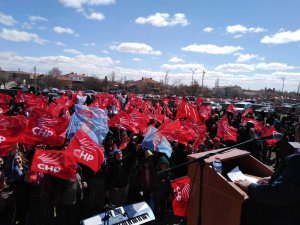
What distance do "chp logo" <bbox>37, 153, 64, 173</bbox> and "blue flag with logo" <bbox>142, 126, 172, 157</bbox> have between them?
9.77 ft

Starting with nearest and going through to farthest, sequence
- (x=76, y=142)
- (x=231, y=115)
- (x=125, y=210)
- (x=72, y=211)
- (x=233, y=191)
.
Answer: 1. (x=233, y=191)
2. (x=125, y=210)
3. (x=76, y=142)
4. (x=72, y=211)
5. (x=231, y=115)

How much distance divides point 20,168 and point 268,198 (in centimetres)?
516

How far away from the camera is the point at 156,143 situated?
26.3 ft

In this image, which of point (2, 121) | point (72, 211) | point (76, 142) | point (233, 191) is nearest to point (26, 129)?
point (2, 121)

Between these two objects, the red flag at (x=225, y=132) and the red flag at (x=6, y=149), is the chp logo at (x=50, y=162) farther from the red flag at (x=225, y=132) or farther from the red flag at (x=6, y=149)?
the red flag at (x=225, y=132)

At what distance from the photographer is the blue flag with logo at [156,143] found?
7.95 m

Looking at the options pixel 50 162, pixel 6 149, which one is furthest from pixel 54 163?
pixel 6 149

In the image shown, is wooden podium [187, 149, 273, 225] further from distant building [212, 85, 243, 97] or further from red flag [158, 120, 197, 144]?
distant building [212, 85, 243, 97]

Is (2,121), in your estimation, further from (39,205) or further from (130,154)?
(130,154)

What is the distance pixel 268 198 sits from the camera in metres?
2.35

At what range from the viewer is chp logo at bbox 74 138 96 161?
226 inches

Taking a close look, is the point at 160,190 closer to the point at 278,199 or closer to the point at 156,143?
the point at 156,143

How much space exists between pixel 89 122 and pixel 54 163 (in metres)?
3.65

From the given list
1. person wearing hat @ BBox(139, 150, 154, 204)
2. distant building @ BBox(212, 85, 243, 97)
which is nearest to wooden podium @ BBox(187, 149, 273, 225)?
person wearing hat @ BBox(139, 150, 154, 204)
